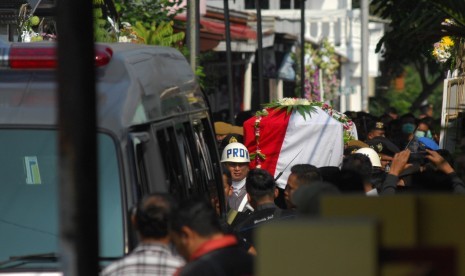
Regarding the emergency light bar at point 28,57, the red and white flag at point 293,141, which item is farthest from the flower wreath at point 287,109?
the emergency light bar at point 28,57

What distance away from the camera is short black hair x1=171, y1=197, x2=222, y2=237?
19.9 ft

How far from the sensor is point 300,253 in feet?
14.5

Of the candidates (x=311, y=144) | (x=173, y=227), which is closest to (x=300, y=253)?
(x=173, y=227)

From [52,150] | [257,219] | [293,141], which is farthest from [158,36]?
[52,150]

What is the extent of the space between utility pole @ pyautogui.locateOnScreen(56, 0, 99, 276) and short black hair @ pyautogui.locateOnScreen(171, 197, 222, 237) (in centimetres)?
137

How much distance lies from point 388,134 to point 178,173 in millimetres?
12609

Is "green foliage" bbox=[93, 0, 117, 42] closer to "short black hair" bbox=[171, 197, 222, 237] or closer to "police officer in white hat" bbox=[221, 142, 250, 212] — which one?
"police officer in white hat" bbox=[221, 142, 250, 212]

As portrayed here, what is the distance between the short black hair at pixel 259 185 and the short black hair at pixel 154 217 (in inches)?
145

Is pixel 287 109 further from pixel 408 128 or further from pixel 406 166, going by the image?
pixel 408 128

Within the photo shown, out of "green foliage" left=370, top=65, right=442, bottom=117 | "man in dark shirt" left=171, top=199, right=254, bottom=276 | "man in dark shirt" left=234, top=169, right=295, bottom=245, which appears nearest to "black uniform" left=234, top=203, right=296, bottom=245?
"man in dark shirt" left=234, top=169, right=295, bottom=245

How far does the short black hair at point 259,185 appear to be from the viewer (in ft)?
32.7

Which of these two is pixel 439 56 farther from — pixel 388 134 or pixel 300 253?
pixel 300 253

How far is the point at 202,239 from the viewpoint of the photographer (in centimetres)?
607

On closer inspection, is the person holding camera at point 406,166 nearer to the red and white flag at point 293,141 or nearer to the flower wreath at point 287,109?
the red and white flag at point 293,141
